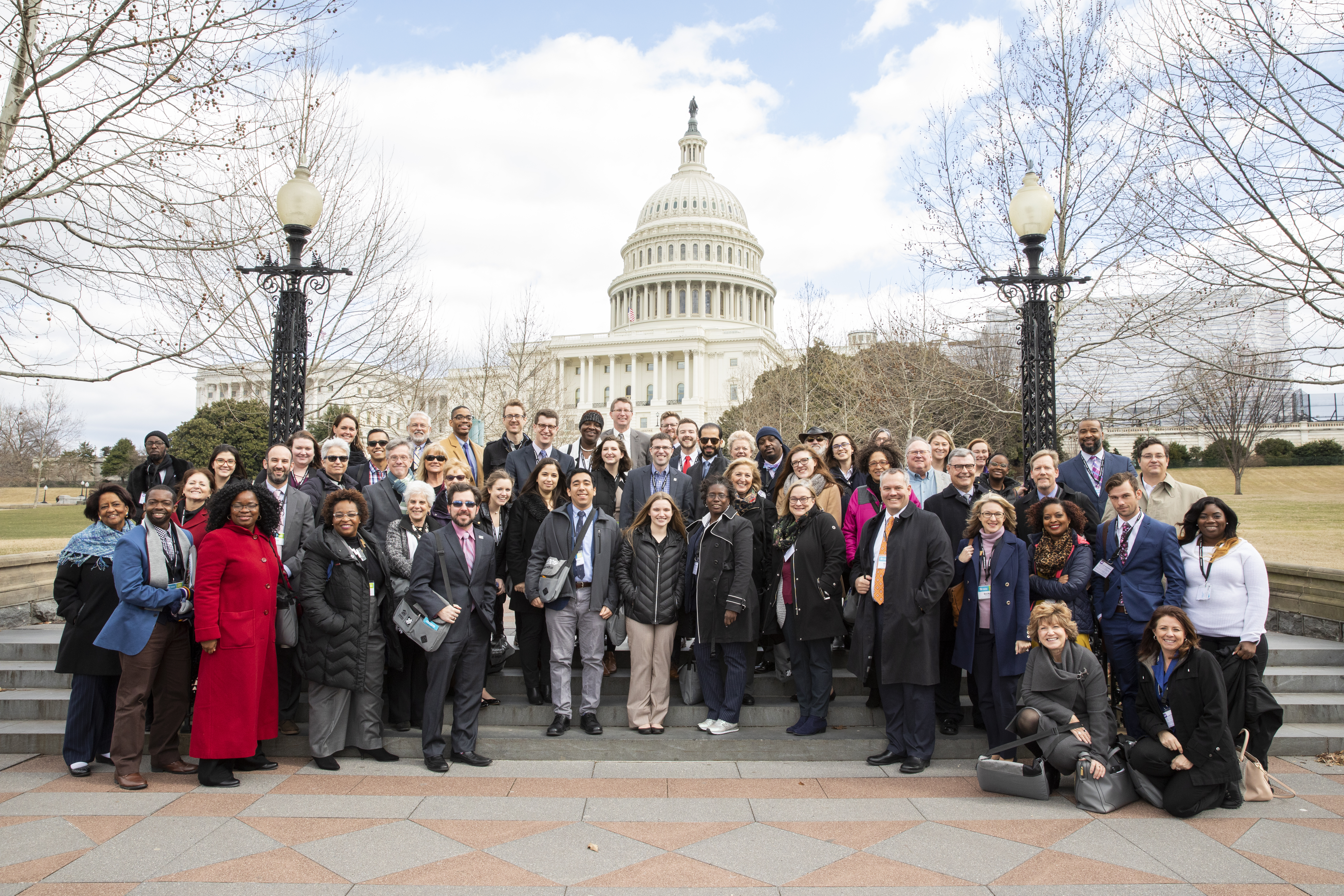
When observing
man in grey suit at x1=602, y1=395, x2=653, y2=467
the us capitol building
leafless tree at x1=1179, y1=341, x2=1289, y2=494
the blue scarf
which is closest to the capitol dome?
the us capitol building

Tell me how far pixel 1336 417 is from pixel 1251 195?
5403 centimetres

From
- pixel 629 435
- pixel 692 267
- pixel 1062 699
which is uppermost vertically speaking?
pixel 692 267

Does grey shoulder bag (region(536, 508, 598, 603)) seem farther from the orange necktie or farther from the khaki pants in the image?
the orange necktie

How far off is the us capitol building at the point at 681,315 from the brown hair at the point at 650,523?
212 ft

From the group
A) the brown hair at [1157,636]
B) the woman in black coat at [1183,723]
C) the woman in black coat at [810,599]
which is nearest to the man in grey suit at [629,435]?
the woman in black coat at [810,599]

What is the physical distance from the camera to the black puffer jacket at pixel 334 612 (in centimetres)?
600

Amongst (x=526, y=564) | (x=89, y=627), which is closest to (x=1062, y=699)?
(x=526, y=564)

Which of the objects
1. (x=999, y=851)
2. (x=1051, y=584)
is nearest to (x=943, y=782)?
(x=999, y=851)

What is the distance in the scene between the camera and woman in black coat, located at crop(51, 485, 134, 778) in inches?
237

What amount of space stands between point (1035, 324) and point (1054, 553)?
2620 millimetres

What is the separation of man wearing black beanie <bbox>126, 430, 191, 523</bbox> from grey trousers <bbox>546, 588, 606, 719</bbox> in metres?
4.94

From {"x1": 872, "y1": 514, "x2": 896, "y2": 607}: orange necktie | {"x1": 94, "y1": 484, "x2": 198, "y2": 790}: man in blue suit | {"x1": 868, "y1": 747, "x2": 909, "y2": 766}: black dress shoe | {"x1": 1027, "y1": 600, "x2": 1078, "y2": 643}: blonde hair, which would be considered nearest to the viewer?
{"x1": 1027, "y1": 600, "x2": 1078, "y2": 643}: blonde hair

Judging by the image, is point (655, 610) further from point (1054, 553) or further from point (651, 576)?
point (1054, 553)

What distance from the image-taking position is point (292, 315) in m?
7.67
